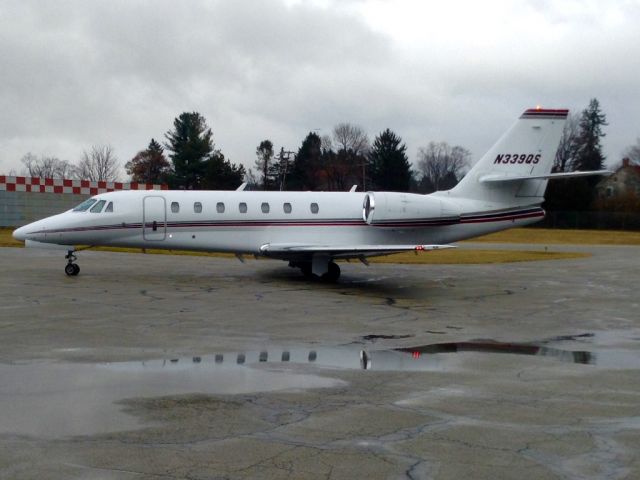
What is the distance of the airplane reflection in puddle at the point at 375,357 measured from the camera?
997cm

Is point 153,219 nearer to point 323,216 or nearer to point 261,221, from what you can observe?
point 261,221

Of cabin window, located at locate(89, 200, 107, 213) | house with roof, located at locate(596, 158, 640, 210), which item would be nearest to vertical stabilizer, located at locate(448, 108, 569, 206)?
cabin window, located at locate(89, 200, 107, 213)

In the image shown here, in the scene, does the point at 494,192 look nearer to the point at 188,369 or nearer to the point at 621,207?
the point at 188,369

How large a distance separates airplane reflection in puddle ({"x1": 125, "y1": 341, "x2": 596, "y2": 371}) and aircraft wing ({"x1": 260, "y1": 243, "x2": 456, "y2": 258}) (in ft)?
26.2

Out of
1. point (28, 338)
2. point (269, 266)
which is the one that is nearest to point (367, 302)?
point (28, 338)

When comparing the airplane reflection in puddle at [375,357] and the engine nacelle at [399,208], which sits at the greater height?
the engine nacelle at [399,208]

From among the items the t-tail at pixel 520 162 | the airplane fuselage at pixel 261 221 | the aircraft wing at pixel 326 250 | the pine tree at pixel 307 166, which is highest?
the pine tree at pixel 307 166

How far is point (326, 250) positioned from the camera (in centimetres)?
2086

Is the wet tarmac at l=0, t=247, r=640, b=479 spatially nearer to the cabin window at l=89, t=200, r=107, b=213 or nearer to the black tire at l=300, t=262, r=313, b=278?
the cabin window at l=89, t=200, r=107, b=213

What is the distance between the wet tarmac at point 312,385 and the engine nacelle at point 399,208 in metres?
4.24

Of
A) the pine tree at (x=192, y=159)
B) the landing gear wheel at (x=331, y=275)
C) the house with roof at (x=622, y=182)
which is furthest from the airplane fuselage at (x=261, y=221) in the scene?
the house with roof at (x=622, y=182)

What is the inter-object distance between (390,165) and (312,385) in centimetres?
7783

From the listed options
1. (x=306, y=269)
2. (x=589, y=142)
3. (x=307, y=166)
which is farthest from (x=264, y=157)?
(x=306, y=269)

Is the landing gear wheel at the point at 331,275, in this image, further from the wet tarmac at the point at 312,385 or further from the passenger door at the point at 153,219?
the passenger door at the point at 153,219
